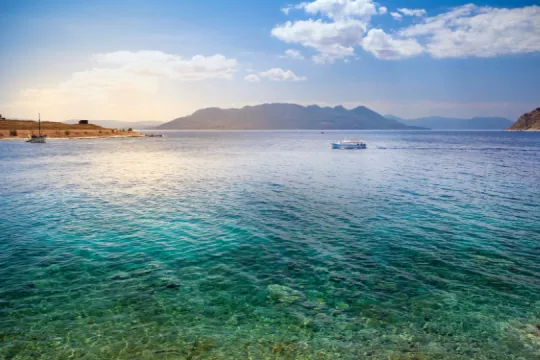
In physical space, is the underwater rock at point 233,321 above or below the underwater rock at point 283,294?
below

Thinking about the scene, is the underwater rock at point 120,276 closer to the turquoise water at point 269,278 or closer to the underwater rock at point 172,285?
the turquoise water at point 269,278

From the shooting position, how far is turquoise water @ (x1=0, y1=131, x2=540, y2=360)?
525 inches

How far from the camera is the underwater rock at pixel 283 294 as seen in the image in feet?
54.7

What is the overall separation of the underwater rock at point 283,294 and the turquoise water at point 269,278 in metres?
0.10

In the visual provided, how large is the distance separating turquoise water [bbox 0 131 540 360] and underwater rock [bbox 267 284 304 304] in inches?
4.0

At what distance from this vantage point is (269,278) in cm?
1902

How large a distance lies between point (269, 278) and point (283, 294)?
6.42 ft

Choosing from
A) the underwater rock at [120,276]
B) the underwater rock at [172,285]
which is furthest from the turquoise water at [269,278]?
the underwater rock at [120,276]

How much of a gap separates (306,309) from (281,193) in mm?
28345

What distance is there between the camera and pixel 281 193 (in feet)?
144

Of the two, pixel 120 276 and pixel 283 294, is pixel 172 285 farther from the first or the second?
pixel 283 294

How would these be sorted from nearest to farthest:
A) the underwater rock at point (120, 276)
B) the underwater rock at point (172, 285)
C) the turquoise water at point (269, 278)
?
the turquoise water at point (269, 278), the underwater rock at point (172, 285), the underwater rock at point (120, 276)

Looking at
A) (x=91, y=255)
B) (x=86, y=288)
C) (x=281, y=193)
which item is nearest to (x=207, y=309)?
(x=86, y=288)

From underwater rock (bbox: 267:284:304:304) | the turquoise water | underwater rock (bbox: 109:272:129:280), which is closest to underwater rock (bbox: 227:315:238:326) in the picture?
the turquoise water
